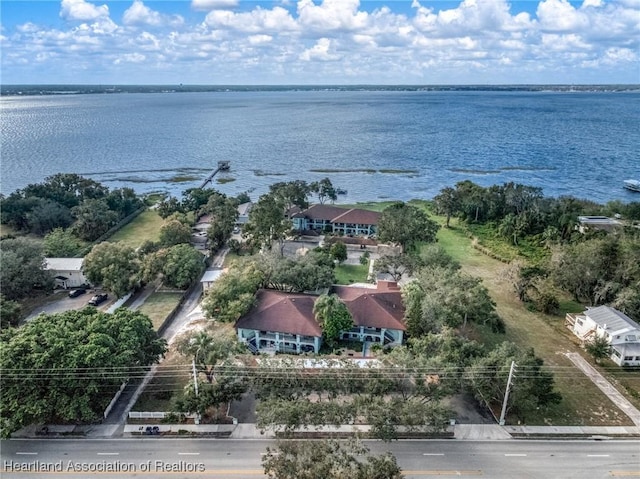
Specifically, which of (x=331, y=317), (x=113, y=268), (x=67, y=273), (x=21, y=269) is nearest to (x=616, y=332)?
(x=331, y=317)

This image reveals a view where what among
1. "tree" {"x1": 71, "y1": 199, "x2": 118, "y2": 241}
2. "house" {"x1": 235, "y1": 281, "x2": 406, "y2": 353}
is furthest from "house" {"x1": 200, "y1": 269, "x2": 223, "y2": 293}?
"tree" {"x1": 71, "y1": 199, "x2": 118, "y2": 241}

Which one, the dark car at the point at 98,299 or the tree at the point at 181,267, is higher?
the tree at the point at 181,267

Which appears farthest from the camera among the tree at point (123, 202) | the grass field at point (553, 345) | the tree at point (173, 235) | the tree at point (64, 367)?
the tree at point (123, 202)

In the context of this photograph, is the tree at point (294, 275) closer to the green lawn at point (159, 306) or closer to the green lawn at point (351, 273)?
the green lawn at point (351, 273)

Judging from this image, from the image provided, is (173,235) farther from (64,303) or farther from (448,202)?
(448,202)

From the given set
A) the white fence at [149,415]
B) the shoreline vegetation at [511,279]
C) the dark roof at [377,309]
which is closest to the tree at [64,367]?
the white fence at [149,415]

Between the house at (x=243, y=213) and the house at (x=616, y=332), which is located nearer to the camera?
the house at (x=616, y=332)
